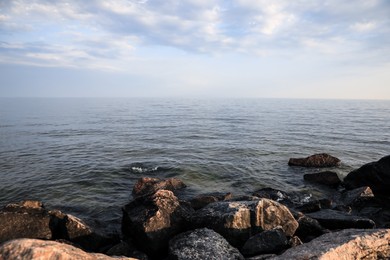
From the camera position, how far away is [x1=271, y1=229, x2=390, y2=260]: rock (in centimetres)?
601

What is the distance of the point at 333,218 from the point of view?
34.0 feet

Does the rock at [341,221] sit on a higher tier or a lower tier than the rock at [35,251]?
lower

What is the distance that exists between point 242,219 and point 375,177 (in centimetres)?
1117

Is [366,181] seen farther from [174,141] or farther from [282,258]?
[174,141]

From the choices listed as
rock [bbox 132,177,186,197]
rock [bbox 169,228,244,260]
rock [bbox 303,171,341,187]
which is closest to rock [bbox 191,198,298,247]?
rock [bbox 169,228,244,260]

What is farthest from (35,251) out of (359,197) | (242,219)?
(359,197)

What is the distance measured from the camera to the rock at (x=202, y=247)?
22.6ft

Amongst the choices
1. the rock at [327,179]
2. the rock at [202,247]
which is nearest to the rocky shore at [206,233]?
the rock at [202,247]

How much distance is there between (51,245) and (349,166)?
22899mm

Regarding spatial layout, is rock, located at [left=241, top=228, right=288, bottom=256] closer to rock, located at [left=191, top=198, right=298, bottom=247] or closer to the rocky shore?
the rocky shore

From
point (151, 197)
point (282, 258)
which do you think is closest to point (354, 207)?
point (282, 258)

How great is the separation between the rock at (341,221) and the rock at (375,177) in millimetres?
6124

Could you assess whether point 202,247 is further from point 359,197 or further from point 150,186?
point 359,197

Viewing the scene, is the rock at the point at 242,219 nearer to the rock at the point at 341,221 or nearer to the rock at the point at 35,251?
the rock at the point at 341,221
